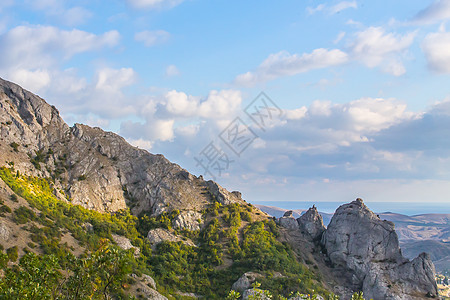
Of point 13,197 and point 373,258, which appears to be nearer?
point 13,197

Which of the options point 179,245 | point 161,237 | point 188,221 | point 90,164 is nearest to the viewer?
point 179,245

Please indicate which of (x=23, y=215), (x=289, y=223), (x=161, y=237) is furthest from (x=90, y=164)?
(x=289, y=223)

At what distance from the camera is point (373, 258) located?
378 feet

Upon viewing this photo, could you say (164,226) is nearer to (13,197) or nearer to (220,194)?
(220,194)

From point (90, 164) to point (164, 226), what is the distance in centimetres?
3650

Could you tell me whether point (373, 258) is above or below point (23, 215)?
below

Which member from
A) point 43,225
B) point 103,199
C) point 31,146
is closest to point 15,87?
point 31,146

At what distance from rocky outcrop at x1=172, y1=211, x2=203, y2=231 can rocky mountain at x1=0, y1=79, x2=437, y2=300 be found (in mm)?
367

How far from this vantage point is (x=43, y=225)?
82938 mm

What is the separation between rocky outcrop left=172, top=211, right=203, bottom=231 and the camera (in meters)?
115

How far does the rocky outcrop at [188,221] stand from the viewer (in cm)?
11538

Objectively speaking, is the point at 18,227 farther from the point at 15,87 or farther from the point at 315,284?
the point at 315,284

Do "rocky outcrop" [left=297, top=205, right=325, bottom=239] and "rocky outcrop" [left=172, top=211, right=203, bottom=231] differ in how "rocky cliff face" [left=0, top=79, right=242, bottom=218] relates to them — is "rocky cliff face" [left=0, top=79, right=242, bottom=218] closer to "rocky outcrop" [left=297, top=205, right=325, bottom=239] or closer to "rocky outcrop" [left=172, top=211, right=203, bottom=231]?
"rocky outcrop" [left=172, top=211, right=203, bottom=231]

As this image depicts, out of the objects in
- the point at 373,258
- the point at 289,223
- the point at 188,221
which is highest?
the point at 188,221
